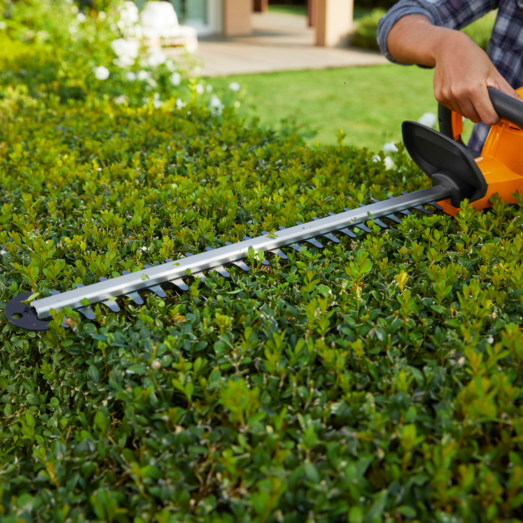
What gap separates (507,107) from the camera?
1746 mm

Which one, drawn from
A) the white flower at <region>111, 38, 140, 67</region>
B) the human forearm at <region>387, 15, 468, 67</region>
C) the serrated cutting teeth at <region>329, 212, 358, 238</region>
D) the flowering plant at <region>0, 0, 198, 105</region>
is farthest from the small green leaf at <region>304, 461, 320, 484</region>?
the white flower at <region>111, 38, 140, 67</region>

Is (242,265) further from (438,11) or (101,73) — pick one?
(101,73)

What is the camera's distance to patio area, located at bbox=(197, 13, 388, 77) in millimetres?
11320

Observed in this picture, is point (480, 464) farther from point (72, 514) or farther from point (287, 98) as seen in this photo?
point (287, 98)

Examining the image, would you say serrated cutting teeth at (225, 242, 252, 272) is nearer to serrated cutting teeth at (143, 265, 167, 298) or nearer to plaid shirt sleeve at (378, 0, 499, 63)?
serrated cutting teeth at (143, 265, 167, 298)

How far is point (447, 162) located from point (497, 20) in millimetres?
1121

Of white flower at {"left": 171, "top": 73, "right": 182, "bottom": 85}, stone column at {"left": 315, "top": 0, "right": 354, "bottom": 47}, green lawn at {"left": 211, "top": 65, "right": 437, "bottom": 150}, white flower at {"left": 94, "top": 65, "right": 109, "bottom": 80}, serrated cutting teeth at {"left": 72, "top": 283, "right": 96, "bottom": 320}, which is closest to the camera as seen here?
serrated cutting teeth at {"left": 72, "top": 283, "right": 96, "bottom": 320}

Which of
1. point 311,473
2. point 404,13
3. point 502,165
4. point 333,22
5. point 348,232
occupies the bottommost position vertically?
point 311,473

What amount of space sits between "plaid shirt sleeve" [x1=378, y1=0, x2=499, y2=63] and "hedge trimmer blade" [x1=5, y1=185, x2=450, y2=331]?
3.12 feet

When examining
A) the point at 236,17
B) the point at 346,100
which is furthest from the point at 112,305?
the point at 236,17

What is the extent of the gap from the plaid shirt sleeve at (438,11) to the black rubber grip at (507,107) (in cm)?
79

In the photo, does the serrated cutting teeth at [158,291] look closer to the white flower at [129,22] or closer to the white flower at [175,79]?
the white flower at [175,79]

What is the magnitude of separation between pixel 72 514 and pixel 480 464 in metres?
0.78

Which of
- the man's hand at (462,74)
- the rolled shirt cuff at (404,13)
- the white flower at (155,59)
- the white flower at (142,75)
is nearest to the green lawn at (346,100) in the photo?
the white flower at (155,59)
